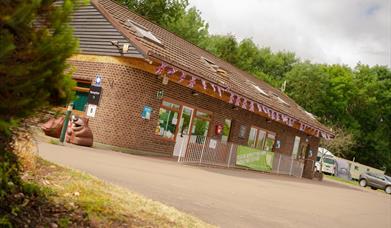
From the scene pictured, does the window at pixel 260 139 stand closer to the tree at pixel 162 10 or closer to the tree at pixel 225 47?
the tree at pixel 162 10

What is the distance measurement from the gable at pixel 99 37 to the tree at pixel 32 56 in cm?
1239

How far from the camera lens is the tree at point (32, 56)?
115 inches

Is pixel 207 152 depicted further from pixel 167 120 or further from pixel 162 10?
pixel 162 10

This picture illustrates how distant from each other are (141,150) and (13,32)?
14.2 meters

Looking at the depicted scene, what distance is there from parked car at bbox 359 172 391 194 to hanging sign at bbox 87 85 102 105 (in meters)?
29.8

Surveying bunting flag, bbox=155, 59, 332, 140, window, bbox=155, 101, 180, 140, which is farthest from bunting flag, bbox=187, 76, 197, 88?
window, bbox=155, 101, 180, 140

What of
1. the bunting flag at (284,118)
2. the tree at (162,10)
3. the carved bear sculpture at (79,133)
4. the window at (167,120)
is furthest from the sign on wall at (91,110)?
the tree at (162,10)

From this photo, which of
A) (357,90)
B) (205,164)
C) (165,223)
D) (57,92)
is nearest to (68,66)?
(57,92)

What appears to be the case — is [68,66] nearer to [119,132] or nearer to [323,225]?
[323,225]

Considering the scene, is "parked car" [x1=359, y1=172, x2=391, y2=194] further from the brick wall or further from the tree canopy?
the brick wall

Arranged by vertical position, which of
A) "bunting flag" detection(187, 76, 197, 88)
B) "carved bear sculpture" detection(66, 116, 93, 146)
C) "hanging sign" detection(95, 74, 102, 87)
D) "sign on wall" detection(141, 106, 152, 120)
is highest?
"bunting flag" detection(187, 76, 197, 88)

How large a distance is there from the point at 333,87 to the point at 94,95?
51.5m

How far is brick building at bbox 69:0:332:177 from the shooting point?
16.3 metres

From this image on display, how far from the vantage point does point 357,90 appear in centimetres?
6381
